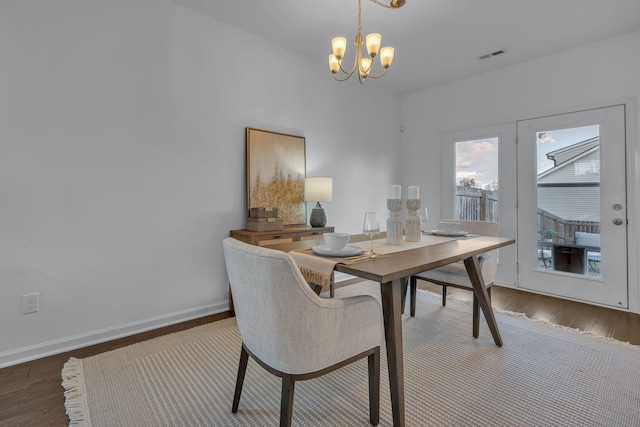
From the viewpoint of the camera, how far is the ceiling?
256cm

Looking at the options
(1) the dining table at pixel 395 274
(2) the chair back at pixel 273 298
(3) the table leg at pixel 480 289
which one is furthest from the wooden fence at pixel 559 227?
(2) the chair back at pixel 273 298

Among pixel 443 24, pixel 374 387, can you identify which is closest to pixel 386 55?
pixel 443 24

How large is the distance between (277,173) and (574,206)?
3042 millimetres

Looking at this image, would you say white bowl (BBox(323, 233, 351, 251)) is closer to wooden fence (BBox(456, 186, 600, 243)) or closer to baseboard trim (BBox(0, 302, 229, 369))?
baseboard trim (BBox(0, 302, 229, 369))

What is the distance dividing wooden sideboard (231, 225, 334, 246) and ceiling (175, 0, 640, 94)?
1848mm

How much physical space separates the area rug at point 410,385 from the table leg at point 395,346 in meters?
0.16

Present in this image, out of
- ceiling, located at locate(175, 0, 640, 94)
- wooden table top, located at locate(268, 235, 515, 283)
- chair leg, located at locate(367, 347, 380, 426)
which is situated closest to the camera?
wooden table top, located at locate(268, 235, 515, 283)

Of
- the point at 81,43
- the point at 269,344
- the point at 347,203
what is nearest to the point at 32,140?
the point at 81,43

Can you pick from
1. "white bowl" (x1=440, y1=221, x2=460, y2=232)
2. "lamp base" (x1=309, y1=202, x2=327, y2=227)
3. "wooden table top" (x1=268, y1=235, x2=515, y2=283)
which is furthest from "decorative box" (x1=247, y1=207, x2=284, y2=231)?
"white bowl" (x1=440, y1=221, x2=460, y2=232)

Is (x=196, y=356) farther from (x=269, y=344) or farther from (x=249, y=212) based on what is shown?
(x=249, y=212)

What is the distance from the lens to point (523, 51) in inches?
131

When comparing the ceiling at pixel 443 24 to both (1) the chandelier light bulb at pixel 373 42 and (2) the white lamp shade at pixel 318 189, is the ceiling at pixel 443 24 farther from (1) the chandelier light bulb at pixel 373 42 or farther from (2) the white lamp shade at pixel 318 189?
(2) the white lamp shade at pixel 318 189

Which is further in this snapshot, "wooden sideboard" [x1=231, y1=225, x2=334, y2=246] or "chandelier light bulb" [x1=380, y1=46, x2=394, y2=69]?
"wooden sideboard" [x1=231, y1=225, x2=334, y2=246]

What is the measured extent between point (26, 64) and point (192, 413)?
230 centimetres
